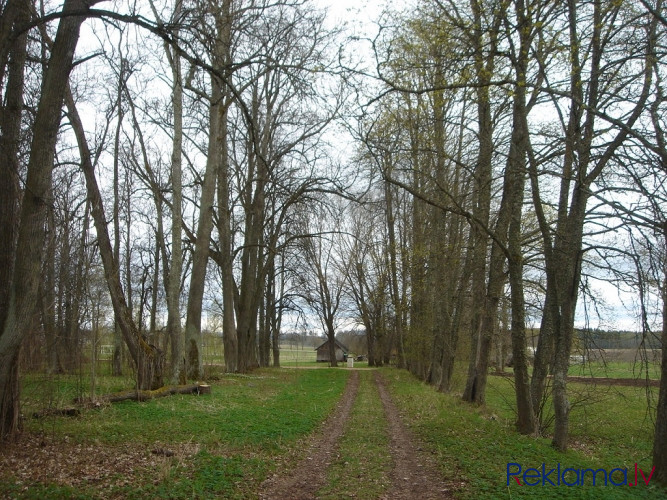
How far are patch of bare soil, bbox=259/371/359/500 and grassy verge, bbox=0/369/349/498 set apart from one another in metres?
0.22

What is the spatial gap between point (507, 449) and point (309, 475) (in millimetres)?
3273

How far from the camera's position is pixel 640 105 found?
7.84 metres

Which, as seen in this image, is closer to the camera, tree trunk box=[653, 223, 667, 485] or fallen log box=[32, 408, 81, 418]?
tree trunk box=[653, 223, 667, 485]

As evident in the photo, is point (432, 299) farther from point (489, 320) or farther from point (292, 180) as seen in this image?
point (489, 320)

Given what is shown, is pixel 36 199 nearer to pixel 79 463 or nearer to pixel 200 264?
pixel 79 463

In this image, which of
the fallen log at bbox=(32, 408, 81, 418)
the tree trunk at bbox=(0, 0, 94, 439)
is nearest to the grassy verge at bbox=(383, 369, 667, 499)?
the tree trunk at bbox=(0, 0, 94, 439)

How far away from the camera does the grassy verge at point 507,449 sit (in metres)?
5.93

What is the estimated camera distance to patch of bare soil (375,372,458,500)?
607 cm

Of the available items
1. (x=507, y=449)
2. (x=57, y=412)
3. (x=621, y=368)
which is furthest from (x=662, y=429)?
(x=57, y=412)

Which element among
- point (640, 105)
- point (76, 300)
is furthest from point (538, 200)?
point (76, 300)

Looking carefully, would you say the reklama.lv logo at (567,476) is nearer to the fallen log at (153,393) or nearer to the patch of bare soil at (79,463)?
the patch of bare soil at (79,463)

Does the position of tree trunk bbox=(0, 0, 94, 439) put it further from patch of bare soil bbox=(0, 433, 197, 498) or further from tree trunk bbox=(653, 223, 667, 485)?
tree trunk bbox=(653, 223, 667, 485)

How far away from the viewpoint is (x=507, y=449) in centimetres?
800

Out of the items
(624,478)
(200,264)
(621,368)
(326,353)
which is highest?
(200,264)
